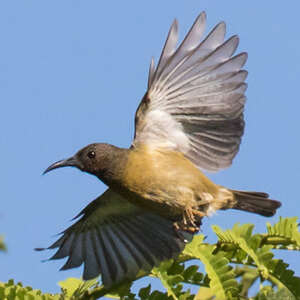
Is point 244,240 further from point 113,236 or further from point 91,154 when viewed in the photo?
point 113,236

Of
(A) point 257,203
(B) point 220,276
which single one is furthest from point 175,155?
(B) point 220,276

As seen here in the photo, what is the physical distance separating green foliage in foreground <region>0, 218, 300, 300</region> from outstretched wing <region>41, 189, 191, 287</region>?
148cm

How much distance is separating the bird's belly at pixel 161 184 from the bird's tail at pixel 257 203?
0.94 feet

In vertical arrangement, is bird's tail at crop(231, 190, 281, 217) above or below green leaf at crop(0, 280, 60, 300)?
below

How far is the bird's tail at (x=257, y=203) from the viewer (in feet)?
16.8

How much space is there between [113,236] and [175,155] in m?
1.04

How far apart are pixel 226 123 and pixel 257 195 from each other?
67cm

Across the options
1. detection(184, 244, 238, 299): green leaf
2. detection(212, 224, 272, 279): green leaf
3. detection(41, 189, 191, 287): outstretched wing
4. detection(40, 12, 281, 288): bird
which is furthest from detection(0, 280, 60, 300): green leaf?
detection(41, 189, 191, 287): outstretched wing

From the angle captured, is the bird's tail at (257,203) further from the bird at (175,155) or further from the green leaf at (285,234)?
the green leaf at (285,234)

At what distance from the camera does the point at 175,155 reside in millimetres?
5246

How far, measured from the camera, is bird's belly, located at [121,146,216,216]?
15.7ft

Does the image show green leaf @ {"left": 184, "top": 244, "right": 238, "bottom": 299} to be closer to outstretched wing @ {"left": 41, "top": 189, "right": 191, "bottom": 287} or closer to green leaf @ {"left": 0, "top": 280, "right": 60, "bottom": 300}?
green leaf @ {"left": 0, "top": 280, "right": 60, "bottom": 300}

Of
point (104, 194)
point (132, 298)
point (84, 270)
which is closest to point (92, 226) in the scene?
point (104, 194)

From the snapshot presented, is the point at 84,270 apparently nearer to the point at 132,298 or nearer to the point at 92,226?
the point at 92,226
